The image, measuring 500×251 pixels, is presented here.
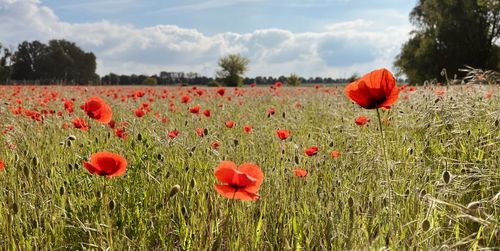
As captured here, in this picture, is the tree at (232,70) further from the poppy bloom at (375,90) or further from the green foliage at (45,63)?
the poppy bloom at (375,90)

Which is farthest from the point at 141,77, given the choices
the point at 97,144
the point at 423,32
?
the point at 97,144

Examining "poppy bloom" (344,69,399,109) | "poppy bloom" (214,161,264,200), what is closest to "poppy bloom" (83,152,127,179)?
"poppy bloom" (214,161,264,200)

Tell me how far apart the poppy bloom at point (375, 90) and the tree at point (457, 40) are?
28.7 meters

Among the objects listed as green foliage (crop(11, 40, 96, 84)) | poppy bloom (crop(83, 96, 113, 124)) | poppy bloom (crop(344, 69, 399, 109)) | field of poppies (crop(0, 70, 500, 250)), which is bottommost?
field of poppies (crop(0, 70, 500, 250))

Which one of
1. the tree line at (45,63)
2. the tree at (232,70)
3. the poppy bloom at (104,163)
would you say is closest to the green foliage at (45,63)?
the tree line at (45,63)

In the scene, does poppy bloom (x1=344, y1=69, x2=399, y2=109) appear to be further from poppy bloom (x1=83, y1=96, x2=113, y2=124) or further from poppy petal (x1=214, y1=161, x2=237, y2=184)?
poppy bloom (x1=83, y1=96, x2=113, y2=124)

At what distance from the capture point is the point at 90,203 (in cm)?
223

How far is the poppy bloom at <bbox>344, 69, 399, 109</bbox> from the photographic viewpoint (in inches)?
62.6

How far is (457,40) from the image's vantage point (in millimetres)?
28641

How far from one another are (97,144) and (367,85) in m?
2.12

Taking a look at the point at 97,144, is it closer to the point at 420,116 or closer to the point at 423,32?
the point at 420,116

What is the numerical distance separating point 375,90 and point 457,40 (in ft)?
99.3

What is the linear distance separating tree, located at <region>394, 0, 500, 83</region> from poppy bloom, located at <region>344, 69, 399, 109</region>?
28651 mm

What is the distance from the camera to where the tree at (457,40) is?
2842 centimetres
